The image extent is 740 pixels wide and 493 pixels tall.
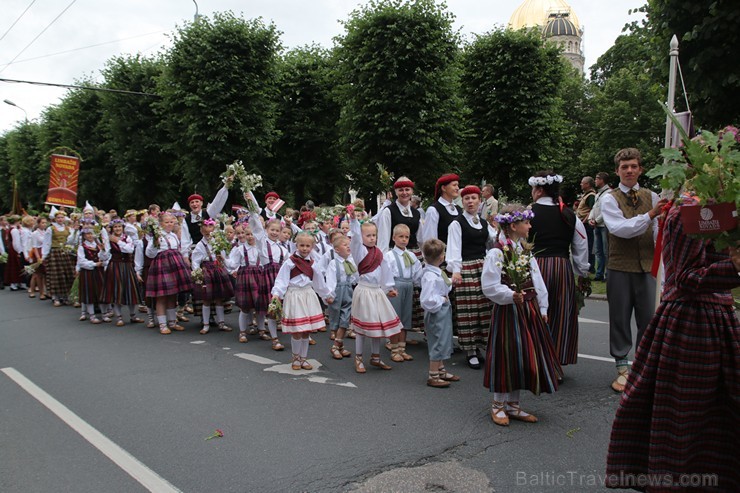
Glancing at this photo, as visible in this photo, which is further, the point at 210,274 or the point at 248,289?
the point at 210,274

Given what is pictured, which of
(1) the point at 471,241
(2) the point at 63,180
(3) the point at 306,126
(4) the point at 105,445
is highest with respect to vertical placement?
(3) the point at 306,126

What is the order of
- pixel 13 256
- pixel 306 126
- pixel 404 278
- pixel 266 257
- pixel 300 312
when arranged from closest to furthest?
1. pixel 300 312
2. pixel 404 278
3. pixel 266 257
4. pixel 13 256
5. pixel 306 126

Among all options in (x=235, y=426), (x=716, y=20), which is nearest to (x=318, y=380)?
(x=235, y=426)

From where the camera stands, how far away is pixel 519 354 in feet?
15.7

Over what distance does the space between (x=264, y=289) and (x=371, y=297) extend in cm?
276

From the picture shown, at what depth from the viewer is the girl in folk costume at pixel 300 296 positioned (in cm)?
700

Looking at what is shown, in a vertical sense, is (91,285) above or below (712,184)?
below

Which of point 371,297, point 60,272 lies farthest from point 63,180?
point 371,297

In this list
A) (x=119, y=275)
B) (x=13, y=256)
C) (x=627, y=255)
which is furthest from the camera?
(x=13, y=256)

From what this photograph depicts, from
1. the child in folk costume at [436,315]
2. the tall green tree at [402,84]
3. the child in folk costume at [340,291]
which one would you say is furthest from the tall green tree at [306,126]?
the child in folk costume at [436,315]

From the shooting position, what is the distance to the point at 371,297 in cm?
675

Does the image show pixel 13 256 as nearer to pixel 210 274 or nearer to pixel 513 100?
pixel 210 274

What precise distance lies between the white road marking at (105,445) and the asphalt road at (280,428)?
2 cm

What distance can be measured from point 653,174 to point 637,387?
120 cm
